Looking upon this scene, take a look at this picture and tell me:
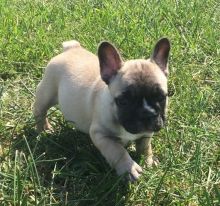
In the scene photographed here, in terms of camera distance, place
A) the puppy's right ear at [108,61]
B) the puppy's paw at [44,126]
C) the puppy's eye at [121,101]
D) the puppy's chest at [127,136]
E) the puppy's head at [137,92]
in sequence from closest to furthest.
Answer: the puppy's head at [137,92] < the puppy's eye at [121,101] < the puppy's chest at [127,136] < the puppy's right ear at [108,61] < the puppy's paw at [44,126]

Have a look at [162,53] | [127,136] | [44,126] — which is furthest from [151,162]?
[44,126]

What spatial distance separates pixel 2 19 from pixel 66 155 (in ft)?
8.99

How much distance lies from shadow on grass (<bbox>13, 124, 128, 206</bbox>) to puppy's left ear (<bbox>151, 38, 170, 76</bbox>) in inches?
36.5

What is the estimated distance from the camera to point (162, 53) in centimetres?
462

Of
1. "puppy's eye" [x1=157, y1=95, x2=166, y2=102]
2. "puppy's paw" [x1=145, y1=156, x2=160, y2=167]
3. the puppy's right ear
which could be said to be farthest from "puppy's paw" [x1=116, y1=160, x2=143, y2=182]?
the puppy's right ear

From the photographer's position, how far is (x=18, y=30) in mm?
6758

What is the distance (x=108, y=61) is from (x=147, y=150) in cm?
82

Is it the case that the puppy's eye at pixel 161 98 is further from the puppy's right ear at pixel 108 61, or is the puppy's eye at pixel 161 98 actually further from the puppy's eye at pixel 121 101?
the puppy's right ear at pixel 108 61

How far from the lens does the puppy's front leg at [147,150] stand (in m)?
4.66

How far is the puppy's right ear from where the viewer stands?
4.57 m

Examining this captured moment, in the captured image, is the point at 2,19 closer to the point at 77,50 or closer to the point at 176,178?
the point at 77,50

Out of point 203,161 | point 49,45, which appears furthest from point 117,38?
point 203,161

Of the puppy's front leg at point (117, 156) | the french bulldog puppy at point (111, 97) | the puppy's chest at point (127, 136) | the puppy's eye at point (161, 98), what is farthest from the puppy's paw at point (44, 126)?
the puppy's eye at point (161, 98)

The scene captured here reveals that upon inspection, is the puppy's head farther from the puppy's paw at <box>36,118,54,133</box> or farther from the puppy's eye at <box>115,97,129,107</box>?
the puppy's paw at <box>36,118,54,133</box>
